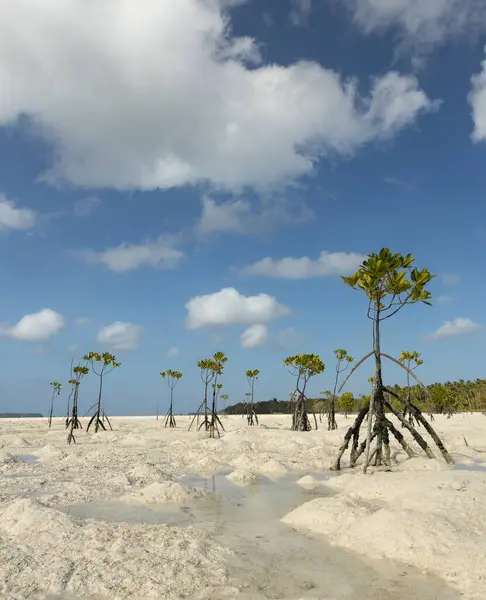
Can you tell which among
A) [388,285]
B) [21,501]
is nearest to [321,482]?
[388,285]

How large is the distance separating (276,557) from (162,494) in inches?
174

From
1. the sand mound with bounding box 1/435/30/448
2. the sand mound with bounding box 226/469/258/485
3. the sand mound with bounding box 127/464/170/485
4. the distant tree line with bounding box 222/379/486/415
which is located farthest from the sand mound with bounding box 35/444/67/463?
the distant tree line with bounding box 222/379/486/415

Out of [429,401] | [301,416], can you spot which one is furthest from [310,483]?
[429,401]

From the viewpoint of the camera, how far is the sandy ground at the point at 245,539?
5469mm

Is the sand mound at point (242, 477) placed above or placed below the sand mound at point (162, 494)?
below

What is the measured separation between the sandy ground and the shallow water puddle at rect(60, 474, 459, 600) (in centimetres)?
2

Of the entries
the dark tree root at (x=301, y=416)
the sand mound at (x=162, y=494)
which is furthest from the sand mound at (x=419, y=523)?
the dark tree root at (x=301, y=416)

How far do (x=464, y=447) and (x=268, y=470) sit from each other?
1014 cm

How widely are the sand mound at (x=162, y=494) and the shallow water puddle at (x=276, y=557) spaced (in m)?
0.29

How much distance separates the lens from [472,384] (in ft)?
279

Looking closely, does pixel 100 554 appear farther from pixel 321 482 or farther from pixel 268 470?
pixel 268 470

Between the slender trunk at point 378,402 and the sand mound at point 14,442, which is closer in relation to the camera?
the slender trunk at point 378,402

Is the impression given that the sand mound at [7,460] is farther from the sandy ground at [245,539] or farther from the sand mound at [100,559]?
the sand mound at [100,559]

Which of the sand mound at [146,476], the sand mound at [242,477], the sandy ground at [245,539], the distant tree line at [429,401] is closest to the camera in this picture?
the sandy ground at [245,539]
